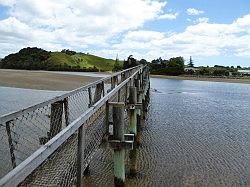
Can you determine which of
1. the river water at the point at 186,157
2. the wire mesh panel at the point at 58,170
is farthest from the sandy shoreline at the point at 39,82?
the wire mesh panel at the point at 58,170

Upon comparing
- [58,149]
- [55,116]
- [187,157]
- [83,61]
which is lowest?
[187,157]

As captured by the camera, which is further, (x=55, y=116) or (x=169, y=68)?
(x=169, y=68)

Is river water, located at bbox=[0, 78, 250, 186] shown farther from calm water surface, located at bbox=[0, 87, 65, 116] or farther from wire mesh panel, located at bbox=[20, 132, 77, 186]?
wire mesh panel, located at bbox=[20, 132, 77, 186]

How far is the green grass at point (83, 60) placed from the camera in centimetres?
13200

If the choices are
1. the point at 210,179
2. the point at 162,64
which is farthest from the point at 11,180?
the point at 162,64

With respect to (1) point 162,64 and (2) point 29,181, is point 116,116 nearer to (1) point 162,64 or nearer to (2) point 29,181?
(2) point 29,181

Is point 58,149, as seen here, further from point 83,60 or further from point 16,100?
point 83,60

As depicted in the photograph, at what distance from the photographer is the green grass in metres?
132

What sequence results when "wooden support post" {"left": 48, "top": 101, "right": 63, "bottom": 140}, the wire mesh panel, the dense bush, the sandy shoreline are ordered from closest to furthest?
the wire mesh panel < "wooden support post" {"left": 48, "top": 101, "right": 63, "bottom": 140} < the sandy shoreline < the dense bush

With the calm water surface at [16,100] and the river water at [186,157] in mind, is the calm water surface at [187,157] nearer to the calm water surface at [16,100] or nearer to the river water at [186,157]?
the river water at [186,157]

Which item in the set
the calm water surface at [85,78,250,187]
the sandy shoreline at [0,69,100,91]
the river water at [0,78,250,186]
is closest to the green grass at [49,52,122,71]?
the sandy shoreline at [0,69,100,91]

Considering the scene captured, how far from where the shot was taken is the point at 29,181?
342 cm

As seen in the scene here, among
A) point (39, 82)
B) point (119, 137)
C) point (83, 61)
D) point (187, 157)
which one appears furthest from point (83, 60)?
point (119, 137)

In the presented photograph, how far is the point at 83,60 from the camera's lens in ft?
510
